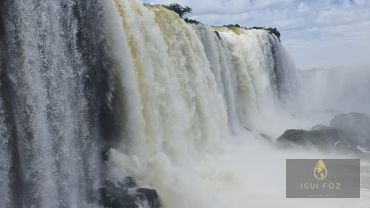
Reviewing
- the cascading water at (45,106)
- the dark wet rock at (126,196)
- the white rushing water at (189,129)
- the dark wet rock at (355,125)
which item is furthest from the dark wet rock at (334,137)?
the cascading water at (45,106)

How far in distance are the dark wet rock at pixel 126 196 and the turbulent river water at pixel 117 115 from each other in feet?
0.67

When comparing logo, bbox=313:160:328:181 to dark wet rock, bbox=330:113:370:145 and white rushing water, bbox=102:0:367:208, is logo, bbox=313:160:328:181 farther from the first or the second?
dark wet rock, bbox=330:113:370:145

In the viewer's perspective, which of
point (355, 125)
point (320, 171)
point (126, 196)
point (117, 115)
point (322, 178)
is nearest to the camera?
point (126, 196)

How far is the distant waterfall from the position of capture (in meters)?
8.85

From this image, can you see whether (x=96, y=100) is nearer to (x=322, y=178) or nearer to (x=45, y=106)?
(x=45, y=106)

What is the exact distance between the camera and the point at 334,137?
70.4ft

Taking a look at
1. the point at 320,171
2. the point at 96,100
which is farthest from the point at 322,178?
the point at 96,100

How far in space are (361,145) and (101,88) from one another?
13.7 meters

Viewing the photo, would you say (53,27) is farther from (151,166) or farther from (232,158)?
(232,158)

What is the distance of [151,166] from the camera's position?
1230 centimetres

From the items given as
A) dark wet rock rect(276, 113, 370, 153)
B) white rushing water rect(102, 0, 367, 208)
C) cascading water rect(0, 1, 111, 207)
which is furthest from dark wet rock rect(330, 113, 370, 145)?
cascading water rect(0, 1, 111, 207)

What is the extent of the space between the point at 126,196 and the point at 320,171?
27.1ft

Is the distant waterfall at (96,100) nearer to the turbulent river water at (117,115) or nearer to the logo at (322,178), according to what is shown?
the turbulent river water at (117,115)

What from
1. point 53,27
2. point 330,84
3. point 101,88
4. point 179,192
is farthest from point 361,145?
point 330,84
